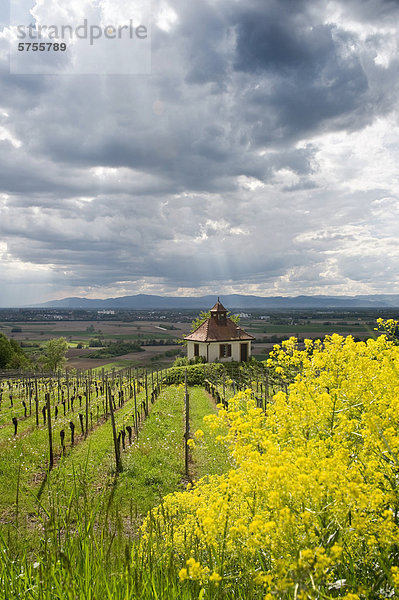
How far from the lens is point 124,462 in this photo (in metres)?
10.5

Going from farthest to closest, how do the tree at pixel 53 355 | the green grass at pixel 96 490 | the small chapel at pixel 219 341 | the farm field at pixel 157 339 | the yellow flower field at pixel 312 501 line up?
1. the farm field at pixel 157 339
2. the tree at pixel 53 355
3. the small chapel at pixel 219 341
4. the green grass at pixel 96 490
5. the yellow flower field at pixel 312 501

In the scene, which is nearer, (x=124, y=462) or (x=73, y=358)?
(x=124, y=462)

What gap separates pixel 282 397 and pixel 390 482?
1300 millimetres

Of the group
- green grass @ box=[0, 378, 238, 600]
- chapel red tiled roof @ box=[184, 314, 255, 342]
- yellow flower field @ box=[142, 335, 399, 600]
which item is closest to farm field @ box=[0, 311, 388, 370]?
chapel red tiled roof @ box=[184, 314, 255, 342]

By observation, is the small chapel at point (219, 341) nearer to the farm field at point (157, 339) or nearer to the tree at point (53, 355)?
the farm field at point (157, 339)

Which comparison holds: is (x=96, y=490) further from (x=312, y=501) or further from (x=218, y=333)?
(x=218, y=333)

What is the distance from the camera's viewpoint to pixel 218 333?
39.7 meters

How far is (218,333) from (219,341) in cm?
130

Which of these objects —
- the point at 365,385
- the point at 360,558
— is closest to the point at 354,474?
the point at 360,558

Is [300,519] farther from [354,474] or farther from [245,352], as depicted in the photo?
[245,352]

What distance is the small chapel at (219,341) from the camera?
126 ft

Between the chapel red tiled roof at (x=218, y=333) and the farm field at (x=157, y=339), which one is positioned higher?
the chapel red tiled roof at (x=218, y=333)

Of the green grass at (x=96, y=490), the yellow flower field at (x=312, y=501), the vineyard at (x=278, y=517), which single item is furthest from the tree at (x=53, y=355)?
the yellow flower field at (x=312, y=501)

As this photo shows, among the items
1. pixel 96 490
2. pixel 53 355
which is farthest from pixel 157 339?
pixel 96 490
